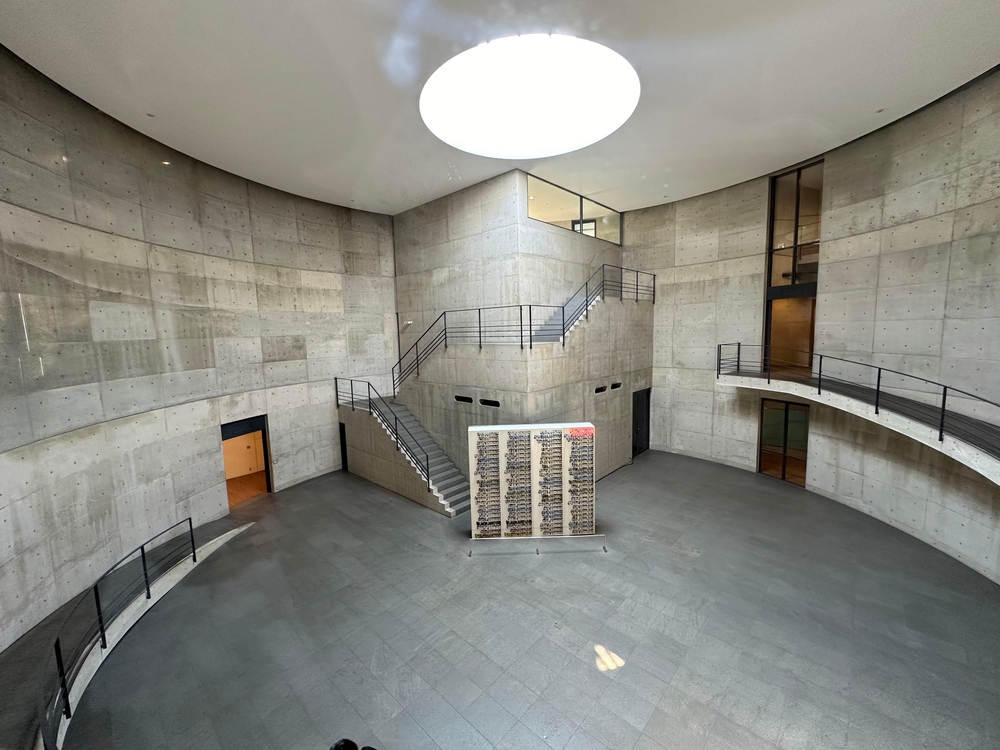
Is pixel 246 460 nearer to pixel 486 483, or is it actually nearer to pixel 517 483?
pixel 486 483

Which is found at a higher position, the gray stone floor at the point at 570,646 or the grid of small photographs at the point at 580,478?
the grid of small photographs at the point at 580,478

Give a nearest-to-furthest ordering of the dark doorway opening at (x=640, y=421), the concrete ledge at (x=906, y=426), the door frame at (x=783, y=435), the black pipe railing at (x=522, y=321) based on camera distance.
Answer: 1. the concrete ledge at (x=906, y=426)
2. the black pipe railing at (x=522, y=321)
3. the door frame at (x=783, y=435)
4. the dark doorway opening at (x=640, y=421)

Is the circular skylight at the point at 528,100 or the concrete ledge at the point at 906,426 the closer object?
the concrete ledge at the point at 906,426

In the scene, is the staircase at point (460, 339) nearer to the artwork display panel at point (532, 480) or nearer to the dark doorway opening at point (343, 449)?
the dark doorway opening at point (343, 449)

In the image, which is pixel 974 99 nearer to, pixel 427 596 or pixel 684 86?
pixel 684 86

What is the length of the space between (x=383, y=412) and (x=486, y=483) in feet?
15.3

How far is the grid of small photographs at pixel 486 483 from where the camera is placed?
820 cm

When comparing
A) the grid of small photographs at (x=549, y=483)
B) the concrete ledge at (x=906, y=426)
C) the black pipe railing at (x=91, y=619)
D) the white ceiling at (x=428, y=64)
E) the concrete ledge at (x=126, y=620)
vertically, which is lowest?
the concrete ledge at (x=126, y=620)

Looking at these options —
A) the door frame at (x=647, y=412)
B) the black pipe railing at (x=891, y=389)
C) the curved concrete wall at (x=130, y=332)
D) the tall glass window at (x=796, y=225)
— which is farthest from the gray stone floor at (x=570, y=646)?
the tall glass window at (x=796, y=225)

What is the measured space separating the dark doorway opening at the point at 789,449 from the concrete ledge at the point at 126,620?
14067mm

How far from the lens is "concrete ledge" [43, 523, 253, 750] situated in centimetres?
463

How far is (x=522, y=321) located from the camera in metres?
10.0

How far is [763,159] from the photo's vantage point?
9.55 meters

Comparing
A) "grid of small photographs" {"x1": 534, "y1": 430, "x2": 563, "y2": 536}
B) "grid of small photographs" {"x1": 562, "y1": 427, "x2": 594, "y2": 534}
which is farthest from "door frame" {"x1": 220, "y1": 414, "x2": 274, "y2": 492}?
"grid of small photographs" {"x1": 562, "y1": 427, "x2": 594, "y2": 534}
